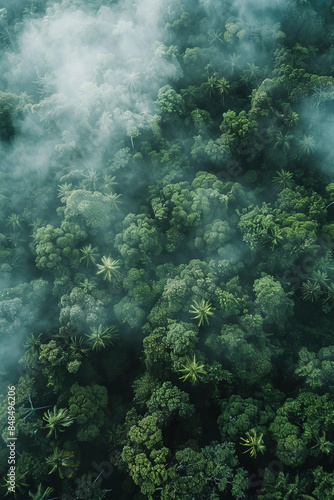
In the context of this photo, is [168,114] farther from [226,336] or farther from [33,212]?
[226,336]

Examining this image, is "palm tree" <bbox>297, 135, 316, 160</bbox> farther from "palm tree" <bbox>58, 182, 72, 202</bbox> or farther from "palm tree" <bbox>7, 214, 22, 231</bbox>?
"palm tree" <bbox>7, 214, 22, 231</bbox>

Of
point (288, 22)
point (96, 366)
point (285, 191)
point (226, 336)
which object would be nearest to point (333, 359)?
point (226, 336)

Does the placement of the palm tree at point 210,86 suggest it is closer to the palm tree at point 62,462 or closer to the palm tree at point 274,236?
the palm tree at point 274,236

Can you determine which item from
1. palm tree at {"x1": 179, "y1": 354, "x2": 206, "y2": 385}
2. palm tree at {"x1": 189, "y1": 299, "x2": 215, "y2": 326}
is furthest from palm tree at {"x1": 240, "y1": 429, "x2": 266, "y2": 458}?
palm tree at {"x1": 189, "y1": 299, "x2": 215, "y2": 326}

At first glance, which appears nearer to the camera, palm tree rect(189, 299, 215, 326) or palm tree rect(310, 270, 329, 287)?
palm tree rect(189, 299, 215, 326)

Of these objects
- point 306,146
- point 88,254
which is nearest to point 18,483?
point 88,254
